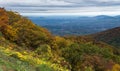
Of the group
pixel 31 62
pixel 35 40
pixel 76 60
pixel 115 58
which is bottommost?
pixel 115 58

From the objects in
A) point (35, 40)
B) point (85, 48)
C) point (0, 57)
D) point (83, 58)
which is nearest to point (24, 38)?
point (35, 40)

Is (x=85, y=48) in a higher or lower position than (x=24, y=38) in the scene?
lower

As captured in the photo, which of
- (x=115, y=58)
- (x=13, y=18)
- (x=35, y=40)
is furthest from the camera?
(x=115, y=58)

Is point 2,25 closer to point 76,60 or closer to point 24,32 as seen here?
point 24,32

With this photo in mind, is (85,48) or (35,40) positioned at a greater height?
(35,40)

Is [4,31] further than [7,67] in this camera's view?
Yes

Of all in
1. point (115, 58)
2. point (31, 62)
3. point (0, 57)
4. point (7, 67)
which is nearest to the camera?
point (7, 67)

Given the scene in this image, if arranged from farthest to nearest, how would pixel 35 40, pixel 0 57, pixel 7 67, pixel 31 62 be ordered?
pixel 35 40 < pixel 31 62 < pixel 0 57 < pixel 7 67

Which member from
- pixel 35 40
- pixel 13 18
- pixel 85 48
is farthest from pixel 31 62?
pixel 85 48

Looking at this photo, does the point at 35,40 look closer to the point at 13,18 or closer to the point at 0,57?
the point at 13,18
